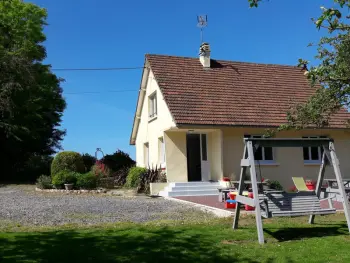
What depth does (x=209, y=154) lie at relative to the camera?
1948 centimetres

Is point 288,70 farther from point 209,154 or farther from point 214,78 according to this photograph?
point 209,154

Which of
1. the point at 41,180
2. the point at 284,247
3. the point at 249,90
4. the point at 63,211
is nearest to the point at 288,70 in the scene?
the point at 249,90

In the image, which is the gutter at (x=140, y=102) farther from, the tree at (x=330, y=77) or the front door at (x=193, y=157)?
the tree at (x=330, y=77)

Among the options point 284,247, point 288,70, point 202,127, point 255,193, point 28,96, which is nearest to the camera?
point 284,247

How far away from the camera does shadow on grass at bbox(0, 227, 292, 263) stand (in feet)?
20.5

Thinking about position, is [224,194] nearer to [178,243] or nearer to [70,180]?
[178,243]

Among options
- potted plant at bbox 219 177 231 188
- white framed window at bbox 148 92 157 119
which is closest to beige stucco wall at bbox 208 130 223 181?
potted plant at bbox 219 177 231 188

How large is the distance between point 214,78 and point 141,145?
6.84m

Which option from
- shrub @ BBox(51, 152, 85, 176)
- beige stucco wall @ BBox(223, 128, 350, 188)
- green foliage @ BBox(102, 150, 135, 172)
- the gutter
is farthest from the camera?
green foliage @ BBox(102, 150, 135, 172)

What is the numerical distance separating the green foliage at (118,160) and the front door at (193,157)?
7644 mm

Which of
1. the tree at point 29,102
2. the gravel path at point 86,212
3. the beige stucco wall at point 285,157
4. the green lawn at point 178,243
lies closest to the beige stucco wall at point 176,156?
the beige stucco wall at point 285,157

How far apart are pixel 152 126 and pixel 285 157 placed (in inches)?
294

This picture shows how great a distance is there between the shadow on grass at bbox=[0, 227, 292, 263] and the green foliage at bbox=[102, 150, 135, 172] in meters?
18.9

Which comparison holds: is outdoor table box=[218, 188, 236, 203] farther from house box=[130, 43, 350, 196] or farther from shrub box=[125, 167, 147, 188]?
shrub box=[125, 167, 147, 188]
